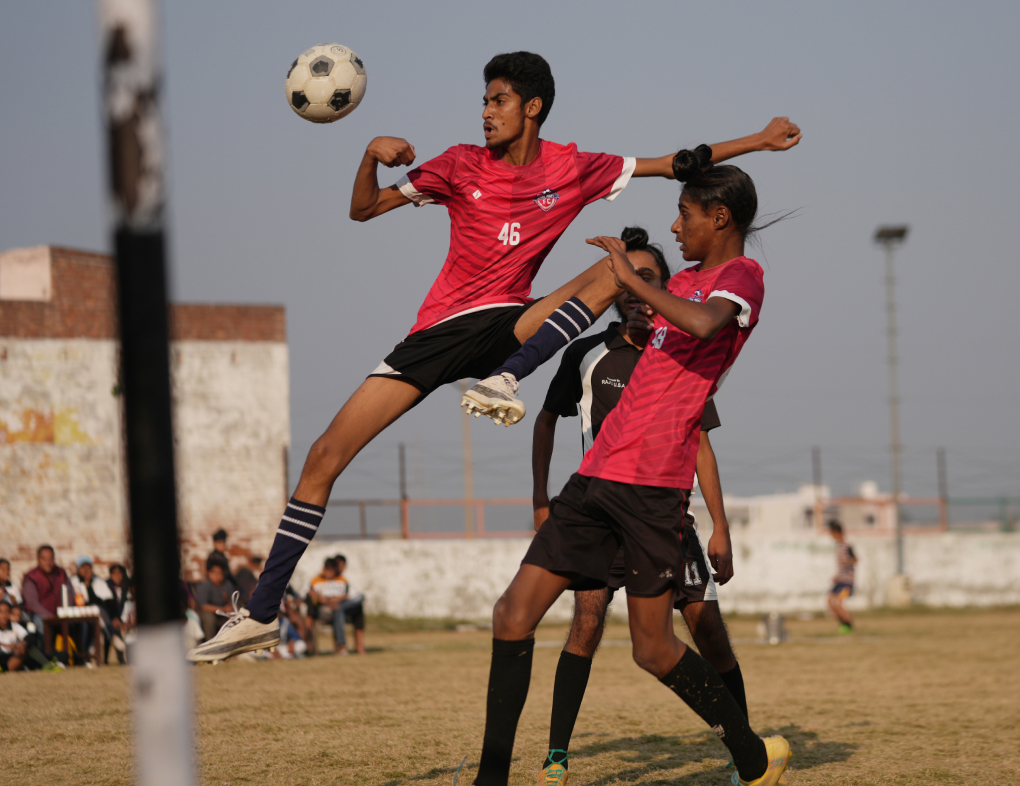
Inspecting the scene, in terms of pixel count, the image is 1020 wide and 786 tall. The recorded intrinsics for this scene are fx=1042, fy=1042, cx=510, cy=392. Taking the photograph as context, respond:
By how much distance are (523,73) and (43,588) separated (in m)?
11.3

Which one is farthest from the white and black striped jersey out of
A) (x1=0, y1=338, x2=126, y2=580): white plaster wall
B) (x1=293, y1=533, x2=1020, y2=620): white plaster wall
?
(x1=0, y1=338, x2=126, y2=580): white plaster wall

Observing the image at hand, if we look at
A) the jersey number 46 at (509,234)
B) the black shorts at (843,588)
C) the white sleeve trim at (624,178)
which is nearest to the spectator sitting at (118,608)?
the jersey number 46 at (509,234)

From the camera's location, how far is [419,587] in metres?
23.8

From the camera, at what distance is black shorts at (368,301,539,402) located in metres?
4.34

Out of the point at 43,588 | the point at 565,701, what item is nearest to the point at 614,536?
the point at 565,701

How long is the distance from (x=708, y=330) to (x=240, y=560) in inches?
817

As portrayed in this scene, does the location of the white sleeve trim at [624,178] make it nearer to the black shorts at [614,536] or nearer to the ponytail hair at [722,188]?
the ponytail hair at [722,188]

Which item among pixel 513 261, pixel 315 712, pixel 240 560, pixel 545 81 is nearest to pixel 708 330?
pixel 513 261

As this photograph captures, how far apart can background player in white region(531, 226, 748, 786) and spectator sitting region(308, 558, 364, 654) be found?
1078 cm

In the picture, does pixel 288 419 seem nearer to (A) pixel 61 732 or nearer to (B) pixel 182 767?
(A) pixel 61 732

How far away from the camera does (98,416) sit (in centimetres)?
2200

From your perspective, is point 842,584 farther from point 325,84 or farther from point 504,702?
point 325,84

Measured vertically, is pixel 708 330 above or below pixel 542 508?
above

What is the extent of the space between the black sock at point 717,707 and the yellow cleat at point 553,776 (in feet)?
2.43
